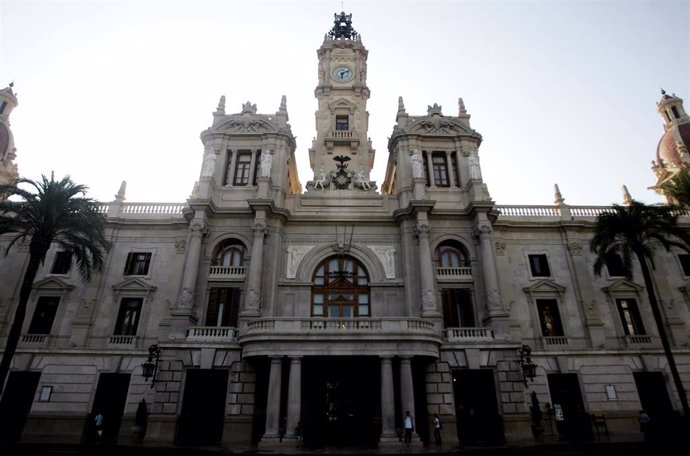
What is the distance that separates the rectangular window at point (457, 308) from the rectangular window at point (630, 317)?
1147 cm

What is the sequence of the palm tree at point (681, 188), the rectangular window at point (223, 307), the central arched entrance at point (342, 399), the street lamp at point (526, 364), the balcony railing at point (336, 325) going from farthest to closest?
1. the rectangular window at point (223, 307)
2. the palm tree at point (681, 188)
3. the central arched entrance at point (342, 399)
4. the street lamp at point (526, 364)
5. the balcony railing at point (336, 325)

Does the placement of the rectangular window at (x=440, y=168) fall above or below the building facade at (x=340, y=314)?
above

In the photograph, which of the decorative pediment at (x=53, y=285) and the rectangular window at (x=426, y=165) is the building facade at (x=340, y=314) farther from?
the rectangular window at (x=426, y=165)

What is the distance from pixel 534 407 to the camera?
25.1 m

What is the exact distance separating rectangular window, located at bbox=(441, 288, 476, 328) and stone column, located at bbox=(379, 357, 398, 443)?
6977 millimetres

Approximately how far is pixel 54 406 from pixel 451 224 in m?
29.5

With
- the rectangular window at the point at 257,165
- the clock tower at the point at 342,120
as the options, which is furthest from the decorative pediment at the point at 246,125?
the clock tower at the point at 342,120

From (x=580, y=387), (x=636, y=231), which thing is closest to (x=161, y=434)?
(x=580, y=387)

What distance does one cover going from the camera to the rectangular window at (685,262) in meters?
32.2

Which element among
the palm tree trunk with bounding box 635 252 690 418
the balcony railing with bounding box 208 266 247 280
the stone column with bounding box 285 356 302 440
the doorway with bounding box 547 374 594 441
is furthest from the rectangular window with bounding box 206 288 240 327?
the palm tree trunk with bounding box 635 252 690 418

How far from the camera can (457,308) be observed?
95.6 ft

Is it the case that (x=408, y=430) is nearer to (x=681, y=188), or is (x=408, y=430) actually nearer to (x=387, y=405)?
(x=387, y=405)

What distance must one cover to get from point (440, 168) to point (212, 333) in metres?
21.9

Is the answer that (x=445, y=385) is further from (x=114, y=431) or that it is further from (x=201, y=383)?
(x=114, y=431)
